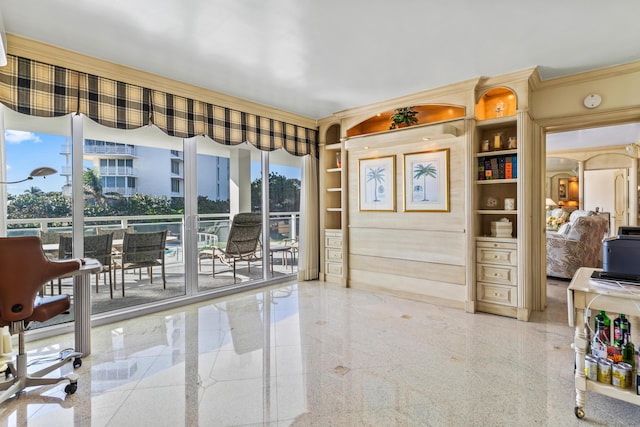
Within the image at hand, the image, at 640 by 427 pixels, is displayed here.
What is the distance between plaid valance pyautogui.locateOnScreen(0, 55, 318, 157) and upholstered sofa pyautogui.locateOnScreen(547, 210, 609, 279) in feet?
15.0

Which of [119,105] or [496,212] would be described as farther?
[496,212]

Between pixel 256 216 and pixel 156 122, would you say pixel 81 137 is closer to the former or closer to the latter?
pixel 156 122

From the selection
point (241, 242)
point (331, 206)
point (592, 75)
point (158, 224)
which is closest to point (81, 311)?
point (158, 224)

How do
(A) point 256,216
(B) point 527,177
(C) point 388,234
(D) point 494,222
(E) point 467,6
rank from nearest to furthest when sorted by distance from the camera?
(E) point 467,6 → (B) point 527,177 → (D) point 494,222 → (C) point 388,234 → (A) point 256,216

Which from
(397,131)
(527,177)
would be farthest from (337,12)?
(527,177)

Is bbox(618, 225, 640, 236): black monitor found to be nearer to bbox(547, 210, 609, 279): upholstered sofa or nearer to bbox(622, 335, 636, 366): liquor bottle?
bbox(622, 335, 636, 366): liquor bottle

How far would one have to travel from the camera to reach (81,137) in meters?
3.17

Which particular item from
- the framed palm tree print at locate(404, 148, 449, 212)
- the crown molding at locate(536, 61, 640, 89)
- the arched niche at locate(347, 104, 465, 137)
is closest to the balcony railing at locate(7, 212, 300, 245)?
the arched niche at locate(347, 104, 465, 137)

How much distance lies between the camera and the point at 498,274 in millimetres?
3525

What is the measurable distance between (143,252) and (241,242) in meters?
1.25

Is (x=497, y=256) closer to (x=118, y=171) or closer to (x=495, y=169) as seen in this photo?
(x=495, y=169)

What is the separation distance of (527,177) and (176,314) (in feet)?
13.4

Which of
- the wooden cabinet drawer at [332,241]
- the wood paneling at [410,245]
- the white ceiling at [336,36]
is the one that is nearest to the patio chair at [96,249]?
the white ceiling at [336,36]

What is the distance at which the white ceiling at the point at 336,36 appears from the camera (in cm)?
224
